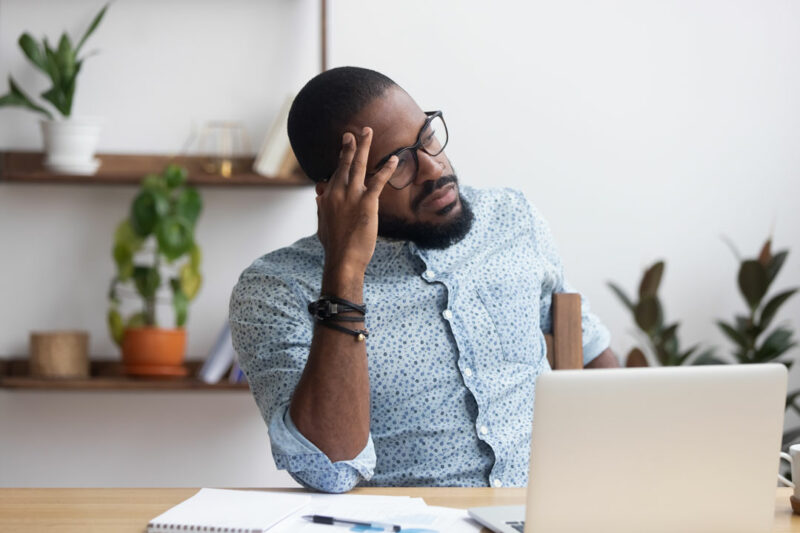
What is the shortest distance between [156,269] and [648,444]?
6.77 ft

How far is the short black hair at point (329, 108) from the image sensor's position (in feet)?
5.26

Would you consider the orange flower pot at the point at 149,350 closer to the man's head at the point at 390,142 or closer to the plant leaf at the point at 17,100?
the plant leaf at the point at 17,100

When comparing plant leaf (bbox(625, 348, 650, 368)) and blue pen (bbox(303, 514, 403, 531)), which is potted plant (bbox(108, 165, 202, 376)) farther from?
blue pen (bbox(303, 514, 403, 531))

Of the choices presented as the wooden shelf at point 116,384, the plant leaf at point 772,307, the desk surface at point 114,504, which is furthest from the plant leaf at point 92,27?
the plant leaf at point 772,307

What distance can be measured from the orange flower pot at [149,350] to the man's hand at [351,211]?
136 cm

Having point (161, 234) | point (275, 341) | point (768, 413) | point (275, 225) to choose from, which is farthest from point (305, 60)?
point (768, 413)

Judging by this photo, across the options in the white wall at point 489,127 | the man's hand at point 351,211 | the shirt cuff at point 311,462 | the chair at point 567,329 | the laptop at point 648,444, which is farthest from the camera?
the white wall at point 489,127

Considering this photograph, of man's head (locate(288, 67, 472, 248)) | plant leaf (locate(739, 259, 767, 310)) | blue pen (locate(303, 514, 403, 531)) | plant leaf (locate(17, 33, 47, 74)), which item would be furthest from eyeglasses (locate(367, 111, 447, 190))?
plant leaf (locate(17, 33, 47, 74))

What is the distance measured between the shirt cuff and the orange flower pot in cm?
137

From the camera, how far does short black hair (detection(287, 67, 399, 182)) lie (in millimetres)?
1604

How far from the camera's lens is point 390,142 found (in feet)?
5.13

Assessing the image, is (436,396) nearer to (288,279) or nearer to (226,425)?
(288,279)

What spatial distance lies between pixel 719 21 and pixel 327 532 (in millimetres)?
2415

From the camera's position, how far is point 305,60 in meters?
2.89
